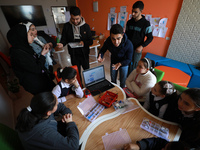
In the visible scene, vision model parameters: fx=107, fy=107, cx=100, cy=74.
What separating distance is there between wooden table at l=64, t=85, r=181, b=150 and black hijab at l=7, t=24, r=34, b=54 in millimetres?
1053

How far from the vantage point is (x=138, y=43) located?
2428mm

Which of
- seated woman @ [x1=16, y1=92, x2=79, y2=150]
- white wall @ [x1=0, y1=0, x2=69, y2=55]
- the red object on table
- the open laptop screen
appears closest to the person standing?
the red object on table

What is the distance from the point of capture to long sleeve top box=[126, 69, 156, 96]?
1.53m

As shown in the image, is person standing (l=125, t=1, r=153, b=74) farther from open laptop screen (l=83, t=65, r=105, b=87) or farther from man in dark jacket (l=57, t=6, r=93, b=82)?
open laptop screen (l=83, t=65, r=105, b=87)

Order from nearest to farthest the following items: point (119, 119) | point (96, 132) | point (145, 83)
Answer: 1. point (96, 132)
2. point (119, 119)
3. point (145, 83)

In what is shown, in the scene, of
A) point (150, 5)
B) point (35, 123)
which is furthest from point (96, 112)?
point (150, 5)

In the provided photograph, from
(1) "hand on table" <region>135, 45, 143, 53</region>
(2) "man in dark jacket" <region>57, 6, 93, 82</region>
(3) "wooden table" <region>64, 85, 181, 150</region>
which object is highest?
(2) "man in dark jacket" <region>57, 6, 93, 82</region>

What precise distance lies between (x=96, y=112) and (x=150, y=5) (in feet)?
10.2

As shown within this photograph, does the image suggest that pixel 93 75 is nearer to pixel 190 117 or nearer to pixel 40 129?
pixel 40 129

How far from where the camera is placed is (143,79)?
1620mm

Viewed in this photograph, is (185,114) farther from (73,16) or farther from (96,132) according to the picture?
(73,16)

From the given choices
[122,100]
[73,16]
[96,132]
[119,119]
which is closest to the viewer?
[96,132]

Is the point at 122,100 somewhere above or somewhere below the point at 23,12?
below

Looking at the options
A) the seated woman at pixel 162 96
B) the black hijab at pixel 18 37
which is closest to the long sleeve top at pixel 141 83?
the seated woman at pixel 162 96
